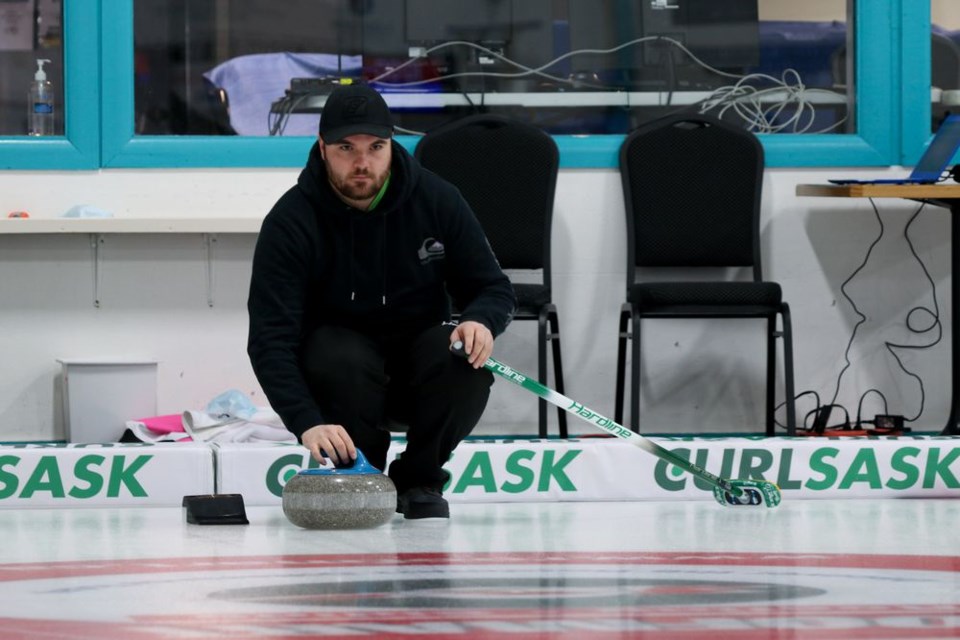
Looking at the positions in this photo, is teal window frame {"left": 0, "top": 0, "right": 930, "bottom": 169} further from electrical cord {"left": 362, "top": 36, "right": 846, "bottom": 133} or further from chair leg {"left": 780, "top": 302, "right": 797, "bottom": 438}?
chair leg {"left": 780, "top": 302, "right": 797, "bottom": 438}

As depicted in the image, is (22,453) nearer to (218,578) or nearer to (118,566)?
(118,566)

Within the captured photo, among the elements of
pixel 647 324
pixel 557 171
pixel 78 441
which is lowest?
pixel 78 441

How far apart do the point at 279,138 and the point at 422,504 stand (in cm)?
220

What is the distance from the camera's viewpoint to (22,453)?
3.67m

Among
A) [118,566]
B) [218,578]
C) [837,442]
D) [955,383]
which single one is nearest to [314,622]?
[218,578]

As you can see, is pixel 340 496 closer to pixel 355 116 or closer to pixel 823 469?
pixel 355 116

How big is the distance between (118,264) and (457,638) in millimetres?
3523

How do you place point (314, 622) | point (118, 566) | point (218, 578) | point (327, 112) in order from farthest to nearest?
point (327, 112) → point (118, 566) → point (218, 578) → point (314, 622)

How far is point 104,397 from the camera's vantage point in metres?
4.84

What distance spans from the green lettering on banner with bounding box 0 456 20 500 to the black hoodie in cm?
89

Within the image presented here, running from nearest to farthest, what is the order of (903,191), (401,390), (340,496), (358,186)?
(340,496) → (358,186) → (401,390) → (903,191)

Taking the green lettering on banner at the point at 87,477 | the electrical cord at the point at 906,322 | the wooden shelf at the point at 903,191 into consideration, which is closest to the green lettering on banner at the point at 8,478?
the green lettering on banner at the point at 87,477

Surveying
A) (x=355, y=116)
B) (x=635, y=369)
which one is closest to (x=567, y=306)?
(x=635, y=369)

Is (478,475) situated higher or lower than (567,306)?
lower
